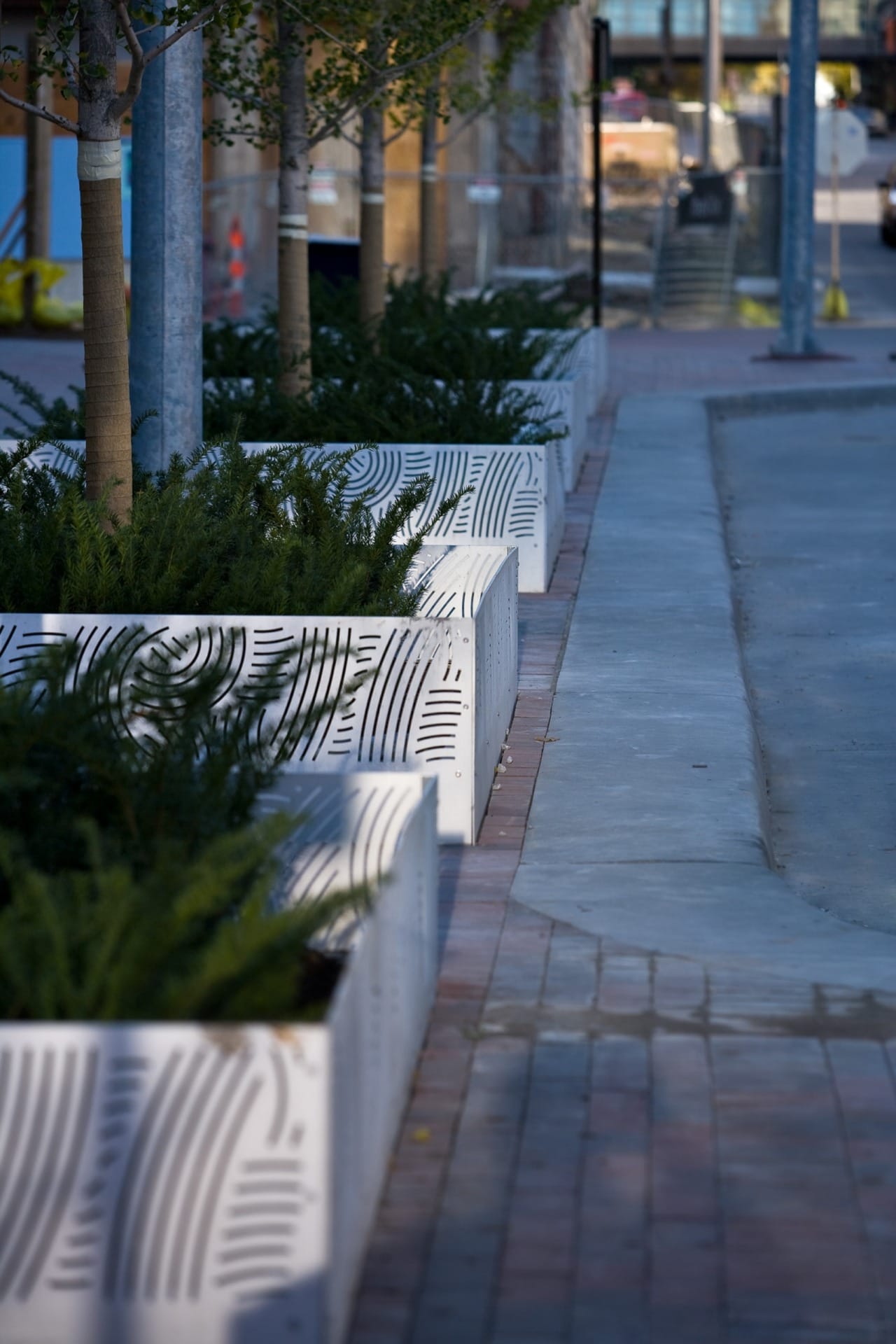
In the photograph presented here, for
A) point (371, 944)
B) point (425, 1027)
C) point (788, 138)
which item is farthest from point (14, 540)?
point (788, 138)

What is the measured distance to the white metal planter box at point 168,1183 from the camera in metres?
3.16

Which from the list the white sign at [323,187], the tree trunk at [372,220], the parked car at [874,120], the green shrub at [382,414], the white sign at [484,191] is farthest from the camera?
the parked car at [874,120]

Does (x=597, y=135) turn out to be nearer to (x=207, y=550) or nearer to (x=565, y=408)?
(x=565, y=408)

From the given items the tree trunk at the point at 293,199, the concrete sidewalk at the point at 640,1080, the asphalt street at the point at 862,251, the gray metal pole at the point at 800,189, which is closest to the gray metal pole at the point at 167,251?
the concrete sidewalk at the point at 640,1080

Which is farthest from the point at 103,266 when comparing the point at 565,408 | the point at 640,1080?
the point at 565,408

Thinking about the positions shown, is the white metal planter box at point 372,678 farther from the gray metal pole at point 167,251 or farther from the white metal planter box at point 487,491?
the white metal planter box at point 487,491

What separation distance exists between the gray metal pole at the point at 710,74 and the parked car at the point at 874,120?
3290cm

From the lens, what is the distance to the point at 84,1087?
3178 mm

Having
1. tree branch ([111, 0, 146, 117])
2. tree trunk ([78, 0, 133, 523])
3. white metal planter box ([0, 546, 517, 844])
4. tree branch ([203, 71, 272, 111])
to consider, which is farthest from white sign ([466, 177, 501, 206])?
white metal planter box ([0, 546, 517, 844])

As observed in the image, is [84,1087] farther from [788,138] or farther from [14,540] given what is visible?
[788,138]

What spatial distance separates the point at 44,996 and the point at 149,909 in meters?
0.24

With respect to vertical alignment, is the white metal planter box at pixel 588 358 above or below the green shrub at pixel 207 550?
above

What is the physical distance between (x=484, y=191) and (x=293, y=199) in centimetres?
2001

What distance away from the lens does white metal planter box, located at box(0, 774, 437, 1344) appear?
10.4 ft
